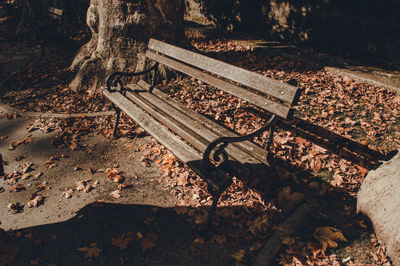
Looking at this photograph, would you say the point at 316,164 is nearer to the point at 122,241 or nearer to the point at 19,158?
the point at 122,241

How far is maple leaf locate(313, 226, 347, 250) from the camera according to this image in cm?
242

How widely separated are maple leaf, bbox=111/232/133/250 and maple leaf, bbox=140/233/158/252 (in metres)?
0.14

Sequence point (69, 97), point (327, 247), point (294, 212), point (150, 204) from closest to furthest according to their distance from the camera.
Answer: point (327, 247), point (294, 212), point (150, 204), point (69, 97)

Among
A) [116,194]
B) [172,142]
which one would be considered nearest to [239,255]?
[172,142]

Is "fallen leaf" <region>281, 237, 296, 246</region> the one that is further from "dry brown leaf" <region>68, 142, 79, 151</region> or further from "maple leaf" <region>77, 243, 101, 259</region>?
"dry brown leaf" <region>68, 142, 79, 151</region>

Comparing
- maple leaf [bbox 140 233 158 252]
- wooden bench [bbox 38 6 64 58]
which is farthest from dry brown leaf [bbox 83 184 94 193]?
wooden bench [bbox 38 6 64 58]

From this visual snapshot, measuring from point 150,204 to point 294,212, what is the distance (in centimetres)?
159

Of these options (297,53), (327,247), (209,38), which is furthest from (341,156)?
(209,38)

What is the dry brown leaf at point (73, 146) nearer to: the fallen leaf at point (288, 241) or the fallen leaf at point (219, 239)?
the fallen leaf at point (219, 239)

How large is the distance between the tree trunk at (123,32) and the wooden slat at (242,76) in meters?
1.82

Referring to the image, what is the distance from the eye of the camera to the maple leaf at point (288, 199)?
2.84 meters

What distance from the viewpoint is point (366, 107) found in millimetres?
4473

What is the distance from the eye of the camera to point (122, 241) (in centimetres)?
262

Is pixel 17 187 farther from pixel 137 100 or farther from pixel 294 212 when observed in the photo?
pixel 294 212
